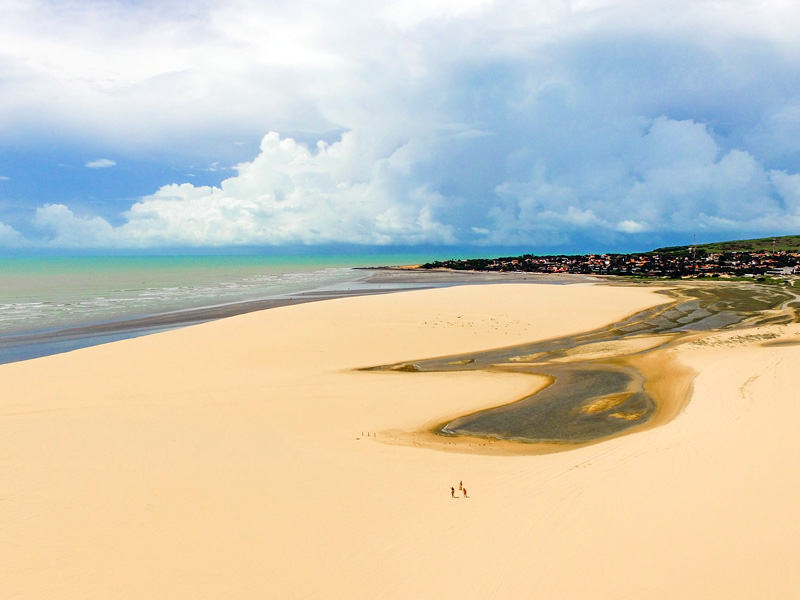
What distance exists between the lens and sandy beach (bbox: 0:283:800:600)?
6.26 meters

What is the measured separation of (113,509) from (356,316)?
71.4ft

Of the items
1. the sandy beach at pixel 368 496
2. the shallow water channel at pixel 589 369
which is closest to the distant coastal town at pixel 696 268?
the shallow water channel at pixel 589 369

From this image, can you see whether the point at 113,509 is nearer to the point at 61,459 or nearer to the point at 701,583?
the point at 61,459

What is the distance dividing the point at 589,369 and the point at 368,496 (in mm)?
13333

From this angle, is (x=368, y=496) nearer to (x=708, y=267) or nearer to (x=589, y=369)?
(x=589, y=369)

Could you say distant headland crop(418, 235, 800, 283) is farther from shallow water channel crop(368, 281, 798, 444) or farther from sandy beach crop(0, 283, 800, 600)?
sandy beach crop(0, 283, 800, 600)

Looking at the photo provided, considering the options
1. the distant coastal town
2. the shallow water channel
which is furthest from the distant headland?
the shallow water channel

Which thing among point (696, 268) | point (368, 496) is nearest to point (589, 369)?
point (368, 496)

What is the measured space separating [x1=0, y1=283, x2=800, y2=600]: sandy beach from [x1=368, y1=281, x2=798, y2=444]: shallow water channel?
3.68 feet

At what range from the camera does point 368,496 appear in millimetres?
8469

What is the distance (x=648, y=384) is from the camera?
55.0 feet

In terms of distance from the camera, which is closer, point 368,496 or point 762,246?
point 368,496

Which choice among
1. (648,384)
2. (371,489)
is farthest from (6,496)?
(648,384)

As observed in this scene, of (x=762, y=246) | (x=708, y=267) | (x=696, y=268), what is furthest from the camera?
(x=762, y=246)
